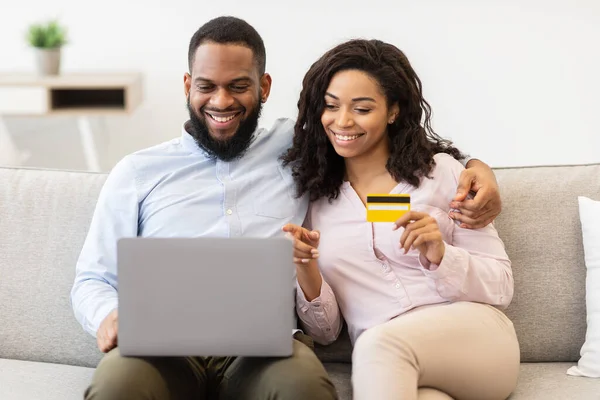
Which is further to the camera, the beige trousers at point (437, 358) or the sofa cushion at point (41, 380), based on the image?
the sofa cushion at point (41, 380)

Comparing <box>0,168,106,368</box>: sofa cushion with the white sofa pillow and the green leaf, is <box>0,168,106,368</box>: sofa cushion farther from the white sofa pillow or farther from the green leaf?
the green leaf

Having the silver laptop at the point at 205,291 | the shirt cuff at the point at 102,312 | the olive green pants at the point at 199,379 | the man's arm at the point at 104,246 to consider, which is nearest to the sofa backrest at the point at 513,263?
the man's arm at the point at 104,246

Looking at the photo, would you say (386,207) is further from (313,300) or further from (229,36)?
(229,36)

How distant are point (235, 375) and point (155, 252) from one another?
13.6 inches

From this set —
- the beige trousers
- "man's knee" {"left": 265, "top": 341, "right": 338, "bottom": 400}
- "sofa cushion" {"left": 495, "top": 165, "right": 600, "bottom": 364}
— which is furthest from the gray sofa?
"man's knee" {"left": 265, "top": 341, "right": 338, "bottom": 400}

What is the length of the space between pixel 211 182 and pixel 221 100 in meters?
0.19

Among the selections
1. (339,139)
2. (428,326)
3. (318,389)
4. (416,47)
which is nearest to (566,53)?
(416,47)

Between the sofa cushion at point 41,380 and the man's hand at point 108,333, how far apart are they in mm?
170

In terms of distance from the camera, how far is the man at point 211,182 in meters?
1.84

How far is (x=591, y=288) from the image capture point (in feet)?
6.26

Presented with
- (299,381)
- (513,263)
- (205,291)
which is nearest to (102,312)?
(205,291)

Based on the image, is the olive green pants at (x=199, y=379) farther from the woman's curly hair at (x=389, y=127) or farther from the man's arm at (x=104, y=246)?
the woman's curly hair at (x=389, y=127)

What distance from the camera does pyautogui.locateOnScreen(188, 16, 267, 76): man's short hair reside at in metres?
1.99

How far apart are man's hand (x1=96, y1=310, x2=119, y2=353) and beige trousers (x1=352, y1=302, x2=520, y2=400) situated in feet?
1.57
